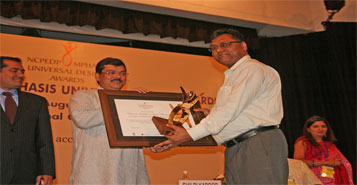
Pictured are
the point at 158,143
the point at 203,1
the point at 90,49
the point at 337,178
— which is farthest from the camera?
the point at 203,1

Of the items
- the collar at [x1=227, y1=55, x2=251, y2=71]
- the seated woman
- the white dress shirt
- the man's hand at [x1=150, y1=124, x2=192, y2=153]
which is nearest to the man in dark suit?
the man's hand at [x1=150, y1=124, x2=192, y2=153]

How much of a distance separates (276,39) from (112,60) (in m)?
4.24

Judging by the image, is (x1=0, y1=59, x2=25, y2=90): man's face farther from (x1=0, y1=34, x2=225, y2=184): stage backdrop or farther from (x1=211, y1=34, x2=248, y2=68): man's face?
(x1=0, y1=34, x2=225, y2=184): stage backdrop

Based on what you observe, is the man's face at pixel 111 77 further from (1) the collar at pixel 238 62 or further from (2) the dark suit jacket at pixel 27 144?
(1) the collar at pixel 238 62

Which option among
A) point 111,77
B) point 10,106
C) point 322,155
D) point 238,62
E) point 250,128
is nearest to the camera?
point 250,128

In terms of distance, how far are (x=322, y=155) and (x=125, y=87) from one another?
Result: 2881 millimetres

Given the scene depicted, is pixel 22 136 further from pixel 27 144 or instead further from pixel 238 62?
pixel 238 62

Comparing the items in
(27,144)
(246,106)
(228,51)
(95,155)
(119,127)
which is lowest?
(95,155)

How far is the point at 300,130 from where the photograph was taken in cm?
640

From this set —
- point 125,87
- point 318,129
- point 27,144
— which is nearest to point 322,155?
point 318,129

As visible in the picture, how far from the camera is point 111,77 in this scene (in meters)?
3.06

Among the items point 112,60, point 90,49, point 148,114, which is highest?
point 90,49

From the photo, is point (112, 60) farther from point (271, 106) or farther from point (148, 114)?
point (271, 106)

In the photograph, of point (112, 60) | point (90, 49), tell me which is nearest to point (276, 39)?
point (90, 49)
